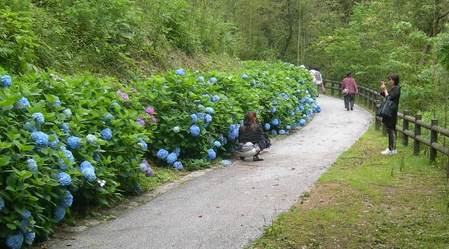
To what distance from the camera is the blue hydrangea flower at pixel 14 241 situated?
511 cm

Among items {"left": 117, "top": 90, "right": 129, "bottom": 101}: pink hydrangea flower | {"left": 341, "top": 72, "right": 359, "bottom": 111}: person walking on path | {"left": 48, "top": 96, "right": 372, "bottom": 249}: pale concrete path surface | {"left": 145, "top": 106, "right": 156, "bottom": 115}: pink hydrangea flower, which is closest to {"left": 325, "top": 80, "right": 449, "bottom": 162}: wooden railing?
{"left": 48, "top": 96, "right": 372, "bottom": 249}: pale concrete path surface

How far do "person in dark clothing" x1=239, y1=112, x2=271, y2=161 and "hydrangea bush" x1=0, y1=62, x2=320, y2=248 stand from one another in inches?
7.1

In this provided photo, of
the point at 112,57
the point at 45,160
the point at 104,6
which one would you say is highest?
the point at 104,6

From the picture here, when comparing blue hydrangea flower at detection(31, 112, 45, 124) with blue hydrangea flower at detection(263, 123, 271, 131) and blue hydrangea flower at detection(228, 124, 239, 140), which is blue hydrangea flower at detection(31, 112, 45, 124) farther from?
blue hydrangea flower at detection(263, 123, 271, 131)

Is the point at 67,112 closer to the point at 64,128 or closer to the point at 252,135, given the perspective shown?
the point at 64,128

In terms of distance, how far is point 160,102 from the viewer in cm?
1003

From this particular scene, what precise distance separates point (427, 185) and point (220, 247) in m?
4.63

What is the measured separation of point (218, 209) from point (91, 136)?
6.48 ft

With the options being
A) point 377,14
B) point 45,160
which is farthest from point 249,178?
point 377,14

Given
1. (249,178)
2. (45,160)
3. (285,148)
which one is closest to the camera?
(45,160)

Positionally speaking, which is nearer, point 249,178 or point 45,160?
point 45,160

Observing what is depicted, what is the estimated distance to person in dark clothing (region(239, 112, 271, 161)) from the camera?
1180 cm

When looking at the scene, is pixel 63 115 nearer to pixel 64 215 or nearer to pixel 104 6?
pixel 64 215

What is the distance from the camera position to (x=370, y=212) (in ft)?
23.1
